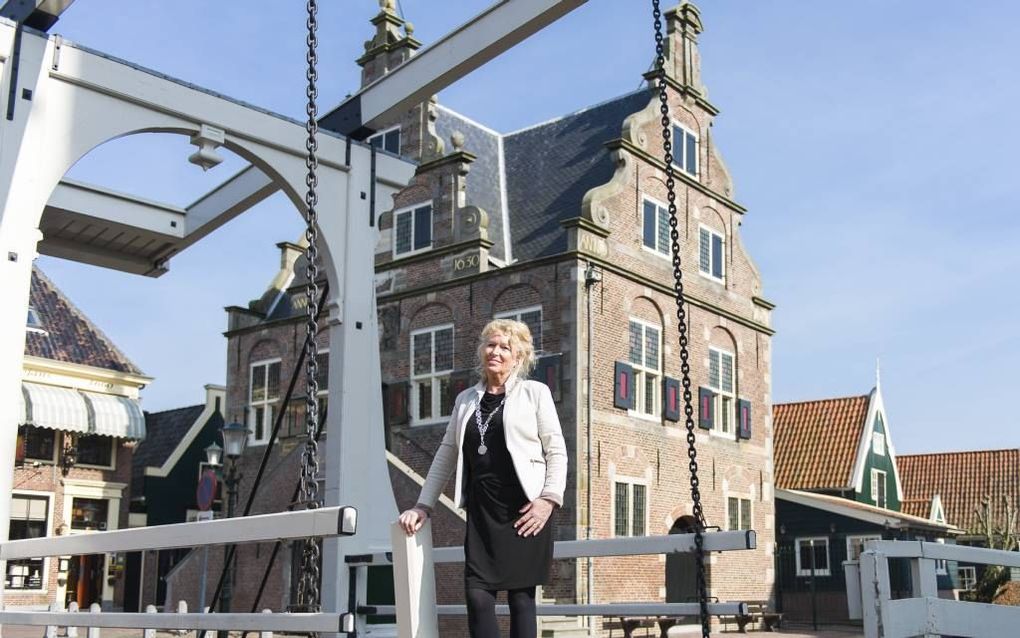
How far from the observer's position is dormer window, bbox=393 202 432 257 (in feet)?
74.4

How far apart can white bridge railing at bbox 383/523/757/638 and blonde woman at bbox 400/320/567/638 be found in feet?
0.44

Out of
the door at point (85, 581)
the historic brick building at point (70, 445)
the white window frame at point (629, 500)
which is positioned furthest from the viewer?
the door at point (85, 581)

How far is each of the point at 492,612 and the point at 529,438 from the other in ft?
1.93

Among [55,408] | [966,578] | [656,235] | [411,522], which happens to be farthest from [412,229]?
[966,578]

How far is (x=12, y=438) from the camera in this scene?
18.2 feet

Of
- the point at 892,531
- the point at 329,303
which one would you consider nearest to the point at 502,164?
the point at 892,531

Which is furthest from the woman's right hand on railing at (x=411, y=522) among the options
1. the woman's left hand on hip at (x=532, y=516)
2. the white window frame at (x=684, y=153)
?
the white window frame at (x=684, y=153)

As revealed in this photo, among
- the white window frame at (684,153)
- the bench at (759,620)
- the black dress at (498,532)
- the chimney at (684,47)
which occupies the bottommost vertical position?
the bench at (759,620)

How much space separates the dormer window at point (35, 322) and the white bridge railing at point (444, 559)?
22.0 metres

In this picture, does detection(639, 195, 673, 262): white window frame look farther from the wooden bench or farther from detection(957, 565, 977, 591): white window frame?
detection(957, 565, 977, 591): white window frame

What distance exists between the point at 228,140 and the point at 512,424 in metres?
3.60

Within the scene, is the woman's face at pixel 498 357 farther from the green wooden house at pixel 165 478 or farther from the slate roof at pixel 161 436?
the slate roof at pixel 161 436

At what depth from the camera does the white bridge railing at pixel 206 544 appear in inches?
129

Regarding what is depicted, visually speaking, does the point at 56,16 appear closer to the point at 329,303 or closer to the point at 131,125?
the point at 131,125
